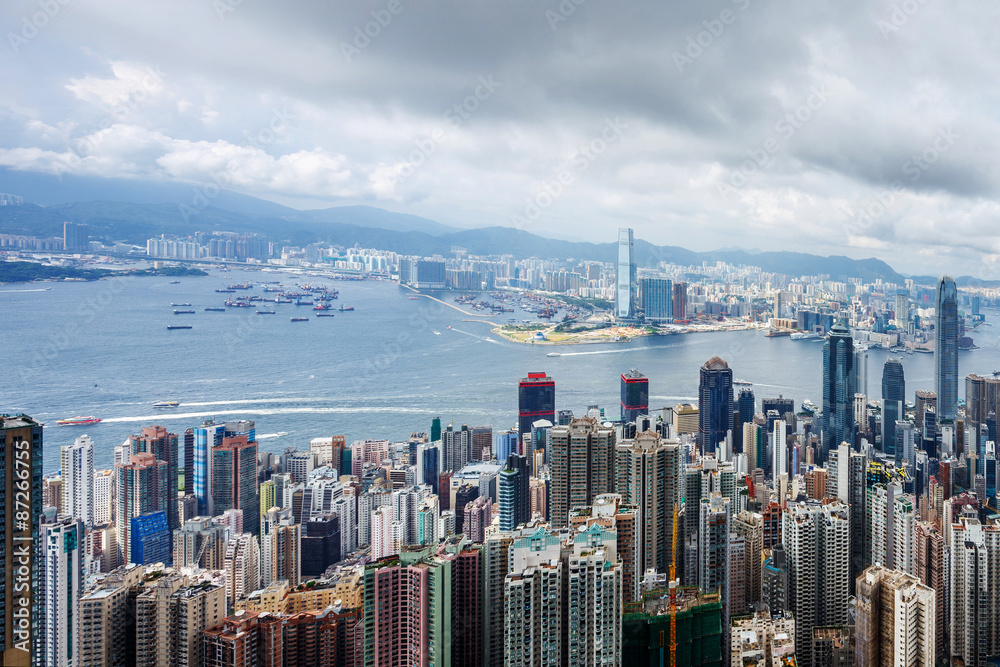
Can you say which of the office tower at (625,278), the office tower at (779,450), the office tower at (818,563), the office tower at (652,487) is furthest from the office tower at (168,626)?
the office tower at (625,278)

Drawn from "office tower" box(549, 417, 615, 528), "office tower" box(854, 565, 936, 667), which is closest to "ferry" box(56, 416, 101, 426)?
"office tower" box(549, 417, 615, 528)

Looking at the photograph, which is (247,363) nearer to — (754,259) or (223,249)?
(223,249)

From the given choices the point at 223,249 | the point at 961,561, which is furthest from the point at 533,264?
the point at 961,561

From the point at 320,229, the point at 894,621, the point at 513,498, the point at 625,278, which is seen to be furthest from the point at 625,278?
the point at 894,621

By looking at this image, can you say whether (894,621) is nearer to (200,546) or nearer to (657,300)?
(200,546)

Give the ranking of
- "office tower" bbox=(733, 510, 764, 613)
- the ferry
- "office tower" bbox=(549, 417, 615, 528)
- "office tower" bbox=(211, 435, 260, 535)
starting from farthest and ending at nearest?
the ferry, "office tower" bbox=(211, 435, 260, 535), "office tower" bbox=(549, 417, 615, 528), "office tower" bbox=(733, 510, 764, 613)

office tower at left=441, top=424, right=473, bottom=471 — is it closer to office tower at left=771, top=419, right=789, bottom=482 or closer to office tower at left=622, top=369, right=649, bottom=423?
office tower at left=622, top=369, right=649, bottom=423

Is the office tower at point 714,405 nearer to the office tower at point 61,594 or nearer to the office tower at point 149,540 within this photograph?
the office tower at point 149,540
